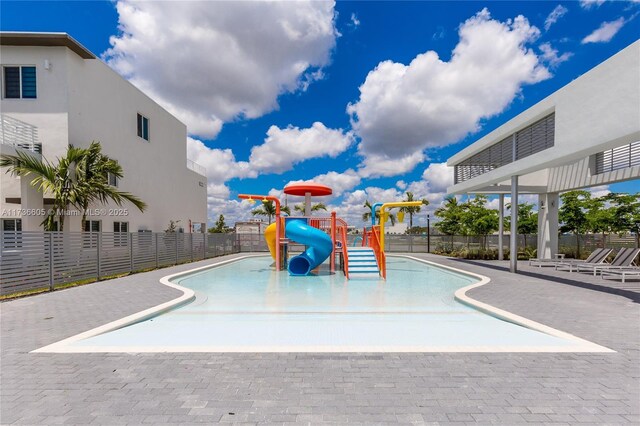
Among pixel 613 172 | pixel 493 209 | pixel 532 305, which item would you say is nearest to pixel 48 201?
pixel 532 305

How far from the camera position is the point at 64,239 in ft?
32.3

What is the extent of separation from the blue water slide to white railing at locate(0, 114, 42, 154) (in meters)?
11.3

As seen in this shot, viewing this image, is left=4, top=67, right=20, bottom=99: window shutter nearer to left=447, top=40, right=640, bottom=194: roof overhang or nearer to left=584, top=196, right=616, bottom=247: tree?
left=447, top=40, right=640, bottom=194: roof overhang

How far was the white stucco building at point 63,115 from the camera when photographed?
1275 centimetres

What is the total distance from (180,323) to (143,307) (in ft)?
4.47

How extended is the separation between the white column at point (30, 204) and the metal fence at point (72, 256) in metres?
3.20

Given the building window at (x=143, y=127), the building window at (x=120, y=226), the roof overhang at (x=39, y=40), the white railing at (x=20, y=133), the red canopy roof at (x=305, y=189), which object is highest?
the roof overhang at (x=39, y=40)

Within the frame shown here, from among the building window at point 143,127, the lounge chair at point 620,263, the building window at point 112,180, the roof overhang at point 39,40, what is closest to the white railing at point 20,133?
the roof overhang at point 39,40

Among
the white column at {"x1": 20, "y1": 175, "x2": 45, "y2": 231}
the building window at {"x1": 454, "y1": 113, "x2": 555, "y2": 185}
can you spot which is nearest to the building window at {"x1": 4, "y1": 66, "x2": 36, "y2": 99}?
the white column at {"x1": 20, "y1": 175, "x2": 45, "y2": 231}

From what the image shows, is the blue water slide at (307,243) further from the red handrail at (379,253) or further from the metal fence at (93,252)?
the metal fence at (93,252)

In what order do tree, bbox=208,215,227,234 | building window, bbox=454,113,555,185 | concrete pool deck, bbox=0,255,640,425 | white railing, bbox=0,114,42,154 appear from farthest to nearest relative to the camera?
tree, bbox=208,215,227,234 → white railing, bbox=0,114,42,154 → building window, bbox=454,113,555,185 → concrete pool deck, bbox=0,255,640,425

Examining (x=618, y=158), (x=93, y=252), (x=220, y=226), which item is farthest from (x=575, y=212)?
(x=220, y=226)

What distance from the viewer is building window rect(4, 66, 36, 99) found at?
43.1ft

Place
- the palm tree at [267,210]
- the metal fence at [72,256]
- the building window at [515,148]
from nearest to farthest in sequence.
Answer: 1. the metal fence at [72,256]
2. the building window at [515,148]
3. the palm tree at [267,210]
